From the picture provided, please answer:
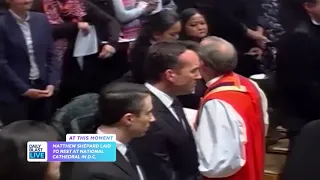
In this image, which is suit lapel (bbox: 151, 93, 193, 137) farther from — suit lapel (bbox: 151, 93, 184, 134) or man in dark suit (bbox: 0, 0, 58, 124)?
man in dark suit (bbox: 0, 0, 58, 124)

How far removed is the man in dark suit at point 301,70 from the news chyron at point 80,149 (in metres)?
1.61

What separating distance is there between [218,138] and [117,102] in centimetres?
77

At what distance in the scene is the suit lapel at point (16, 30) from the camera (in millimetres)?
3659

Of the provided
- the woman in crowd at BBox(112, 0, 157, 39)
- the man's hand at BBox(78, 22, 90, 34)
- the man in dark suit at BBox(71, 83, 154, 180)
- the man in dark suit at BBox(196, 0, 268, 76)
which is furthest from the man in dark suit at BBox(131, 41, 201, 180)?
the man in dark suit at BBox(196, 0, 268, 76)

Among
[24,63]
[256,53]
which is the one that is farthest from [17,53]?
[256,53]

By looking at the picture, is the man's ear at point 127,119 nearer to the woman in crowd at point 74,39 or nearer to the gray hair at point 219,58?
the gray hair at point 219,58

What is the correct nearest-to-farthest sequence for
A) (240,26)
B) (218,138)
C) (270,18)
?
(218,138) → (240,26) → (270,18)

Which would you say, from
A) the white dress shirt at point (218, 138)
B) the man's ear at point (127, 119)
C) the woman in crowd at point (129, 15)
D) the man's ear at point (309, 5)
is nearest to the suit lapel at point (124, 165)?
the man's ear at point (127, 119)

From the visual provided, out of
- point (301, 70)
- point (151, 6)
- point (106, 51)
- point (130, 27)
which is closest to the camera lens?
point (301, 70)

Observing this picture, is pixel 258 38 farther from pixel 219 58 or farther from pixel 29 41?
pixel 219 58

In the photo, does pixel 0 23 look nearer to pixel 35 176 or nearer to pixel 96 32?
pixel 96 32

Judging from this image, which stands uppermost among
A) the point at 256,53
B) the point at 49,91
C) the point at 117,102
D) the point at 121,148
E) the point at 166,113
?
the point at 117,102

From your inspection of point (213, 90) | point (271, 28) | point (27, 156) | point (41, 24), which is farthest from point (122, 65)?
point (27, 156)

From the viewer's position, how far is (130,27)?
429 cm
